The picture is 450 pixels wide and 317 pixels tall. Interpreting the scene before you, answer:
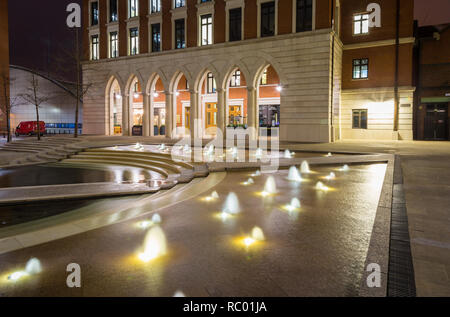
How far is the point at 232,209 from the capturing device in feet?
21.0

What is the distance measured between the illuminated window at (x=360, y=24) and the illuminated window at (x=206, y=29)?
1282 centimetres

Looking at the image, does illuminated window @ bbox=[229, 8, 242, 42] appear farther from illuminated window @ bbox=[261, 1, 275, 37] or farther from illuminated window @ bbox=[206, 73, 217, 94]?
illuminated window @ bbox=[206, 73, 217, 94]

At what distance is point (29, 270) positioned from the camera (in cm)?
370

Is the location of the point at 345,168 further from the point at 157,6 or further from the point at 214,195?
the point at 157,6

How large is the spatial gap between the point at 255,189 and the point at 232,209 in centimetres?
208

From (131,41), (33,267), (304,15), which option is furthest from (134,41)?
(33,267)

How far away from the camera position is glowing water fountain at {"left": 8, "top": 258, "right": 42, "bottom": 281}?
3539 mm

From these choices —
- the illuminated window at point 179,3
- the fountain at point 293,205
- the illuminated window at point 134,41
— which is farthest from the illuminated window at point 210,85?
the fountain at point 293,205

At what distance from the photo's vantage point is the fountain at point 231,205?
627 centimetres

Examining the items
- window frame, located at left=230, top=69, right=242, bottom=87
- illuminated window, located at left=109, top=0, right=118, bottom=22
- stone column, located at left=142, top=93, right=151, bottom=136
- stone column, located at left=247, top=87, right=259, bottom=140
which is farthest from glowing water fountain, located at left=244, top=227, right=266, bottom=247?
illuminated window, located at left=109, top=0, right=118, bottom=22

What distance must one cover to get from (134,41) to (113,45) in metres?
2.92

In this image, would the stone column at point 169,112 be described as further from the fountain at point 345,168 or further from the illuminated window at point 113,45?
the fountain at point 345,168

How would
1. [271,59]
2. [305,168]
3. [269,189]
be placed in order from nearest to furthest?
1. [269,189]
2. [305,168]
3. [271,59]
